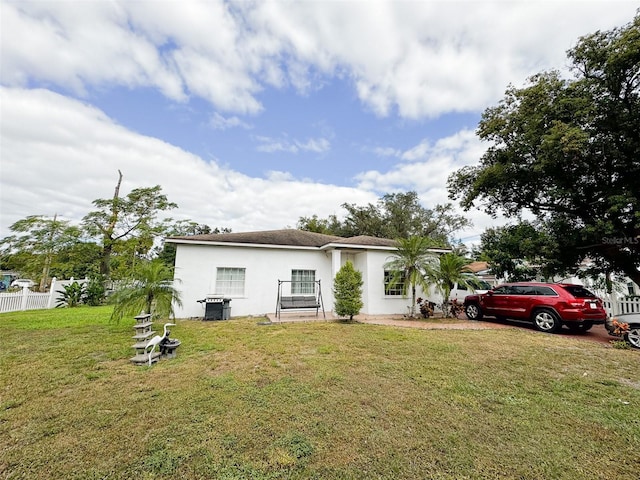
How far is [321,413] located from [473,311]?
1030 cm

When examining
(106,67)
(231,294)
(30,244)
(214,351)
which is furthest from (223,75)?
(30,244)

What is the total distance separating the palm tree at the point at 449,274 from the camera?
425 inches

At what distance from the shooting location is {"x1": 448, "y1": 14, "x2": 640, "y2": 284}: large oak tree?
974cm

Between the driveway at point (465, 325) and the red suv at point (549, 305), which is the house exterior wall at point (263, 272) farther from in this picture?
the red suv at point (549, 305)

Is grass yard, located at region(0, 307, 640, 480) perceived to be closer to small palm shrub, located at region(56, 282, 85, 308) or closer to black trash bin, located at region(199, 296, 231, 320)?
black trash bin, located at region(199, 296, 231, 320)

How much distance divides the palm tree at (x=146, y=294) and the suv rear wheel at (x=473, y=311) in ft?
37.1

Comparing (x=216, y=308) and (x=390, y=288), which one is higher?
(x=390, y=288)

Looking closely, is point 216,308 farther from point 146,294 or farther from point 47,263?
point 47,263

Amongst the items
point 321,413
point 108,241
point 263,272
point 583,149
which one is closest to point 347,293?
point 263,272

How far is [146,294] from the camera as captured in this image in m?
7.56

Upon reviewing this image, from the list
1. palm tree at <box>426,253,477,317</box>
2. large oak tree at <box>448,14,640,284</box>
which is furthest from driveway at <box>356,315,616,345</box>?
large oak tree at <box>448,14,640,284</box>

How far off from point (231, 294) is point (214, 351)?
18.4 feet

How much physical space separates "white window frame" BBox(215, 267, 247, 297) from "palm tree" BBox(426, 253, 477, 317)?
311 inches

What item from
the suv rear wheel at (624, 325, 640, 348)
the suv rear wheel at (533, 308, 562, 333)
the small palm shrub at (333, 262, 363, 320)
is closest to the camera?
the suv rear wheel at (624, 325, 640, 348)
